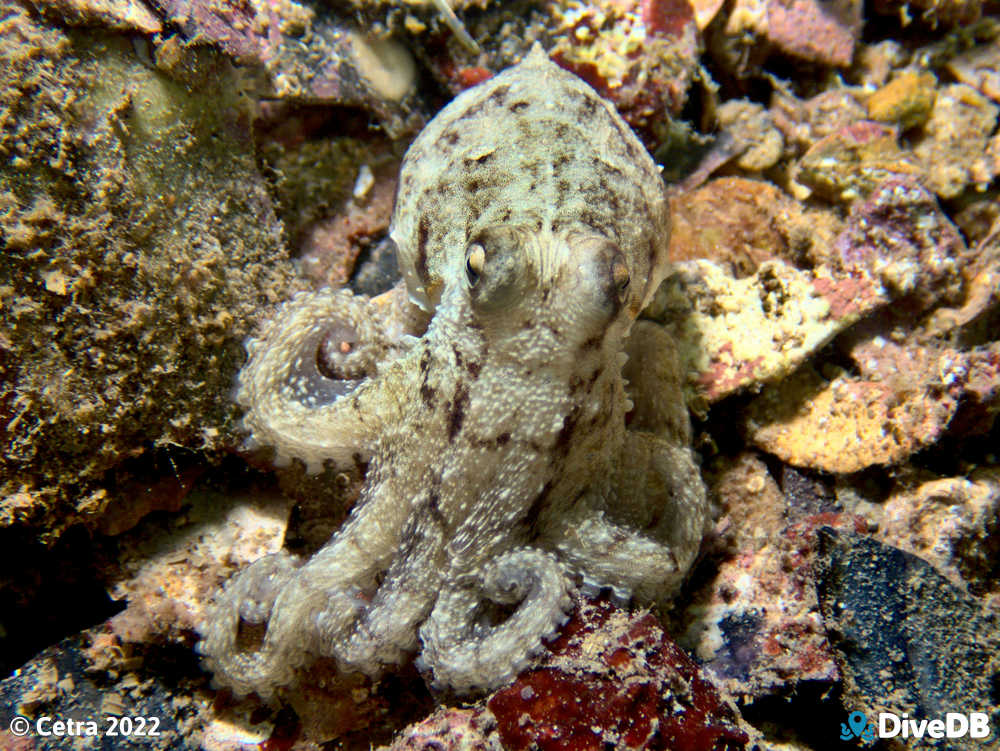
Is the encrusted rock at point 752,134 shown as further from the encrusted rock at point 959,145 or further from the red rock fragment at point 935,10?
the red rock fragment at point 935,10

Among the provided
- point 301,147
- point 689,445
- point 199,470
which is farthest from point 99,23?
point 689,445

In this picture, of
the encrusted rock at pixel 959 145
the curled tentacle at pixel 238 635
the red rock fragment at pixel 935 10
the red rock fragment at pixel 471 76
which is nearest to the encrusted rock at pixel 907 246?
the encrusted rock at pixel 959 145

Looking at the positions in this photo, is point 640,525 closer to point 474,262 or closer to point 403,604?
point 403,604

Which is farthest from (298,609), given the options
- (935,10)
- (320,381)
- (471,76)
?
(935,10)

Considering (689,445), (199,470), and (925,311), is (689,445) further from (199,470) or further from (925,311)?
(199,470)

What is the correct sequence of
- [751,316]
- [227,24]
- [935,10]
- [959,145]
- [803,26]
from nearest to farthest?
1. [227,24]
2. [751,316]
3. [959,145]
4. [803,26]
5. [935,10]

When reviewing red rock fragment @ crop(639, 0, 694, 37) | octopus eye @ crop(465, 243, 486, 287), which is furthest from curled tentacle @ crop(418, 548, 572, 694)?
red rock fragment @ crop(639, 0, 694, 37)

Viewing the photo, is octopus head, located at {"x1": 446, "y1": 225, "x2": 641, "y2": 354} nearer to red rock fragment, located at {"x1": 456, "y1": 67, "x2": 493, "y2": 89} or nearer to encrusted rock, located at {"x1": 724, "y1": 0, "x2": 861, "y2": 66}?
red rock fragment, located at {"x1": 456, "y1": 67, "x2": 493, "y2": 89}
